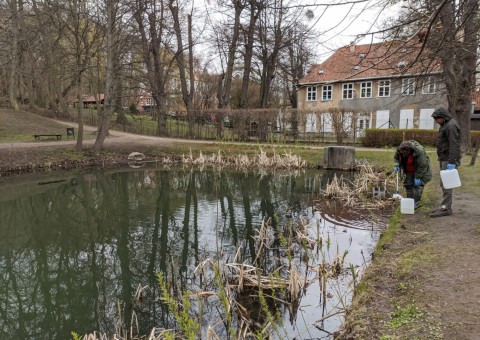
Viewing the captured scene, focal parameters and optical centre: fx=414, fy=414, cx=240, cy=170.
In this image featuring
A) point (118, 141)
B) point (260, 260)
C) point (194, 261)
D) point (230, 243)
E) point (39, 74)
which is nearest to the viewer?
point (260, 260)

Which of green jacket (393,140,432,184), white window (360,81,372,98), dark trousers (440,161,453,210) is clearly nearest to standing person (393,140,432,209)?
green jacket (393,140,432,184)

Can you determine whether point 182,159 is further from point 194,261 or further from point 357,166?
point 194,261

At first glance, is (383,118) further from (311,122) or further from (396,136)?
(396,136)

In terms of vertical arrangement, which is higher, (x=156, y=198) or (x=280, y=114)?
(x=280, y=114)

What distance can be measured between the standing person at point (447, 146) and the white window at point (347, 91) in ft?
98.3

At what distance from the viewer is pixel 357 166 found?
17.7 metres

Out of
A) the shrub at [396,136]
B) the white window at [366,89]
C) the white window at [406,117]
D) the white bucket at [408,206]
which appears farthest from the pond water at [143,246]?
the white window at [366,89]

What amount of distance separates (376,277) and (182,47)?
2723 cm

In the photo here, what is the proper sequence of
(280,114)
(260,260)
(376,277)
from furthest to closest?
(280,114), (260,260), (376,277)

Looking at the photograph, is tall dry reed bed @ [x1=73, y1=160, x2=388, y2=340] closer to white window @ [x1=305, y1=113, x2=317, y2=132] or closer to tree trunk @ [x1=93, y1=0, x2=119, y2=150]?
tree trunk @ [x1=93, y1=0, x2=119, y2=150]

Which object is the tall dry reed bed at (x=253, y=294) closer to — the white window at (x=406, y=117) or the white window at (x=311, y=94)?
the white window at (x=406, y=117)

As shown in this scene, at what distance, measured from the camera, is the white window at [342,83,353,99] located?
1414 inches

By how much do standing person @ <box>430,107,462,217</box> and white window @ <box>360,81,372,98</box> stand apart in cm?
2920

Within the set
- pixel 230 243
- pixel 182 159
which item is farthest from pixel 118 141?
pixel 230 243
